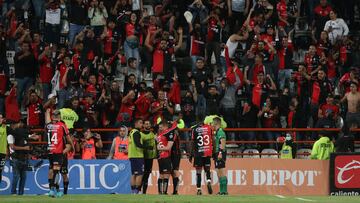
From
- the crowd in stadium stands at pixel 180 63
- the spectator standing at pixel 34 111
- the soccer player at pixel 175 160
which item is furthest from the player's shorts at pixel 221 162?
the spectator standing at pixel 34 111

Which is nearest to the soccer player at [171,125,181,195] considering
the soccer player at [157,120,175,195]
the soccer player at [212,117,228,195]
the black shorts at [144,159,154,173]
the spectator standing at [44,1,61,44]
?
the soccer player at [157,120,175,195]

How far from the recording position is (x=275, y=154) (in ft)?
107

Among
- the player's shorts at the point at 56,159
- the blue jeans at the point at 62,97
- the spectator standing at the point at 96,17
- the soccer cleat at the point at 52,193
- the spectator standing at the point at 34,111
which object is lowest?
the soccer cleat at the point at 52,193

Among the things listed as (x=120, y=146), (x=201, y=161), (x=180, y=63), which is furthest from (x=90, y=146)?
(x=180, y=63)

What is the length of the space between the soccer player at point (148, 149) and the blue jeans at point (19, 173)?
3.23 meters

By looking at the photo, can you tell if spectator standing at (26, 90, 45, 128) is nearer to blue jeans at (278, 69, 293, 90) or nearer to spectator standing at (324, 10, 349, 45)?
blue jeans at (278, 69, 293, 90)

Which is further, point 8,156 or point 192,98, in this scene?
point 192,98

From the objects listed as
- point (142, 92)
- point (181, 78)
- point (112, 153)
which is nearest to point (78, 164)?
point (112, 153)

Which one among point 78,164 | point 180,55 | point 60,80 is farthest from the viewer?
point 180,55

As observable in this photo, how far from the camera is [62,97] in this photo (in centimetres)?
3334

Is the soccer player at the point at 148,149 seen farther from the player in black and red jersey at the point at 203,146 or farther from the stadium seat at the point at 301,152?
the stadium seat at the point at 301,152

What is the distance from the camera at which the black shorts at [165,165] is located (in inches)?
1158

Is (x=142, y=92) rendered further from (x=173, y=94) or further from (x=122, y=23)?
(x=122, y=23)

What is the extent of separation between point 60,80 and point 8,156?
3.89 meters
